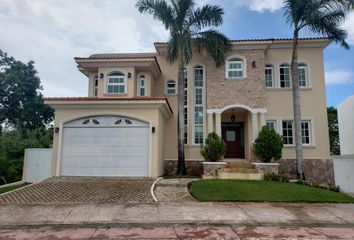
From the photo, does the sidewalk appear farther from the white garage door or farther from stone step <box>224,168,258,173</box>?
the white garage door

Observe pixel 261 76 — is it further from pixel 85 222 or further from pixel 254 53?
pixel 85 222

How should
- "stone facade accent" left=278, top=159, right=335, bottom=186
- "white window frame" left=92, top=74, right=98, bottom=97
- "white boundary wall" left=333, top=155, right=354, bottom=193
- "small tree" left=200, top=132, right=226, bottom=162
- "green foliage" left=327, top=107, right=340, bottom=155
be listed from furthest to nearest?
"green foliage" left=327, top=107, right=340, bottom=155, "white window frame" left=92, top=74, right=98, bottom=97, "stone facade accent" left=278, top=159, right=335, bottom=186, "white boundary wall" left=333, top=155, right=354, bottom=193, "small tree" left=200, top=132, right=226, bottom=162

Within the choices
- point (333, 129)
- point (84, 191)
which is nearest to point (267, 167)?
point (84, 191)

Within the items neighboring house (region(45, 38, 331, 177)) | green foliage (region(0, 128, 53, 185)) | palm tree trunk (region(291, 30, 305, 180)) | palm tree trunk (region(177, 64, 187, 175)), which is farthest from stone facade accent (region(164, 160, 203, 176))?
green foliage (region(0, 128, 53, 185))

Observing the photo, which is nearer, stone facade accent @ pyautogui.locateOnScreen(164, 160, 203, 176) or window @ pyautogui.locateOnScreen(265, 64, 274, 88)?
stone facade accent @ pyautogui.locateOnScreen(164, 160, 203, 176)

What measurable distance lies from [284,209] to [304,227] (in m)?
1.72

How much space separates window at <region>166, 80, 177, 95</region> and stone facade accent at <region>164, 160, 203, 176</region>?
4675 mm

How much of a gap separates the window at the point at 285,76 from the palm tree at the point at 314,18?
8.18 feet

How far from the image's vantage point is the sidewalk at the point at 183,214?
7.35 metres

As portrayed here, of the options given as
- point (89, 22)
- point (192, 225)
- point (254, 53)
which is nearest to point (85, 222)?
point (192, 225)

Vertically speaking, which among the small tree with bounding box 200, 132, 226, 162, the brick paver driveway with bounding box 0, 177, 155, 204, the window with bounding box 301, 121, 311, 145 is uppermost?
the window with bounding box 301, 121, 311, 145

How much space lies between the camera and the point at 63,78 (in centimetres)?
2186

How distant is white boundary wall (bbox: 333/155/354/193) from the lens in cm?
1442

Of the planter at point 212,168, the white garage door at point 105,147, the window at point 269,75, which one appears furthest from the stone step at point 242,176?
the window at point 269,75
